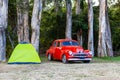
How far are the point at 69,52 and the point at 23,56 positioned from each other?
295cm

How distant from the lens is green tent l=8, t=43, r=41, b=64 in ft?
67.2

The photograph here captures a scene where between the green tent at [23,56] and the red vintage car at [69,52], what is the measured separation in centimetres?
205

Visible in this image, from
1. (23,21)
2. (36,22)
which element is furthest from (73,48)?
(23,21)

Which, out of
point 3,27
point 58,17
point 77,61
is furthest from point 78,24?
point 3,27

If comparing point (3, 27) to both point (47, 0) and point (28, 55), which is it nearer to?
point (28, 55)

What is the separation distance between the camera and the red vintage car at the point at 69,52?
856 inches

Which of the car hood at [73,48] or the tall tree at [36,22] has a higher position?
the tall tree at [36,22]

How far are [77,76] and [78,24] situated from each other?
21.2m

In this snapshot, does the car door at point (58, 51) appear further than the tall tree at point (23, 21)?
No

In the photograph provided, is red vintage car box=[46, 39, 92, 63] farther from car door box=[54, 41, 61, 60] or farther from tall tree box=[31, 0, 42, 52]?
tall tree box=[31, 0, 42, 52]

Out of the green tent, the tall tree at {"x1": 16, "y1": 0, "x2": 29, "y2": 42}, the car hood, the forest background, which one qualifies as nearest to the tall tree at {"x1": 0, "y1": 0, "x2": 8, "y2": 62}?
the green tent

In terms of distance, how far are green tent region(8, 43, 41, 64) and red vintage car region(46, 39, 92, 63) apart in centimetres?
205

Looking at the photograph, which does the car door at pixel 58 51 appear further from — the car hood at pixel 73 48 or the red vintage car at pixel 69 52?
the car hood at pixel 73 48

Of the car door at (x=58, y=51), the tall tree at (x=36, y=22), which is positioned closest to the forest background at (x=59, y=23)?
the tall tree at (x=36, y=22)
